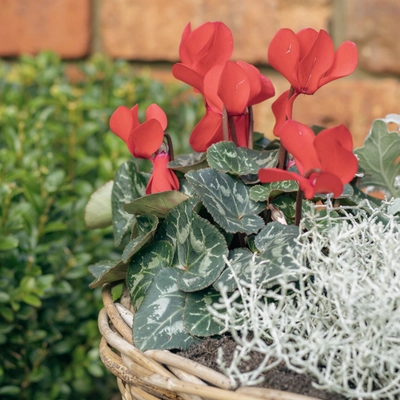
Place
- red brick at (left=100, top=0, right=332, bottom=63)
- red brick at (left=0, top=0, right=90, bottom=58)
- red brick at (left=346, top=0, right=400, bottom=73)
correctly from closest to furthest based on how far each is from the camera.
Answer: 1. red brick at (left=346, top=0, right=400, bottom=73)
2. red brick at (left=100, top=0, right=332, bottom=63)
3. red brick at (left=0, top=0, right=90, bottom=58)

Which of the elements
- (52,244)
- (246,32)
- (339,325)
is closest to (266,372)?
(339,325)

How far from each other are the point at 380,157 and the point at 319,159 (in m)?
0.32

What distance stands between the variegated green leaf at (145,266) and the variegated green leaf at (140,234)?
2 centimetres

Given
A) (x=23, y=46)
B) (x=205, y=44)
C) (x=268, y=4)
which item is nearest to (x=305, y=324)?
(x=205, y=44)

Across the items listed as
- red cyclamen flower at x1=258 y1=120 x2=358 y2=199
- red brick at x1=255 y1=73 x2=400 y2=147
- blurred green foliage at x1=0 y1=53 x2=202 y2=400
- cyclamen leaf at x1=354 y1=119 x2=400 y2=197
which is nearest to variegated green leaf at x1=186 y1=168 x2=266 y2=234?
red cyclamen flower at x1=258 y1=120 x2=358 y2=199

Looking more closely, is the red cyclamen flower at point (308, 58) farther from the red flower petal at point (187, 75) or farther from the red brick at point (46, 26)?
the red brick at point (46, 26)

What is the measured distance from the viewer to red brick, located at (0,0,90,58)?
2.03 m

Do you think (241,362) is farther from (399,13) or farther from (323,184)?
(399,13)

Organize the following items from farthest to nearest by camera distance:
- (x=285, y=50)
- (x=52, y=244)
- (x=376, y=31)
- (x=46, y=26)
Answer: (x=46, y=26) → (x=376, y=31) → (x=52, y=244) → (x=285, y=50)

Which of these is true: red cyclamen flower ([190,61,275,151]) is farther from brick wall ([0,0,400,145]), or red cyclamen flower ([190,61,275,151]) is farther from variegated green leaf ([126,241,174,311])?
brick wall ([0,0,400,145])

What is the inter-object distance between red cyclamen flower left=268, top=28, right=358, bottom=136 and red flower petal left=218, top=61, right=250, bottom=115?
0.14ft

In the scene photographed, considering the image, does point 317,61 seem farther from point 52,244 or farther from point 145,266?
point 52,244

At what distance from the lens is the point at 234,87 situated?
2.46 ft

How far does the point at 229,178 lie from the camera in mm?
797
